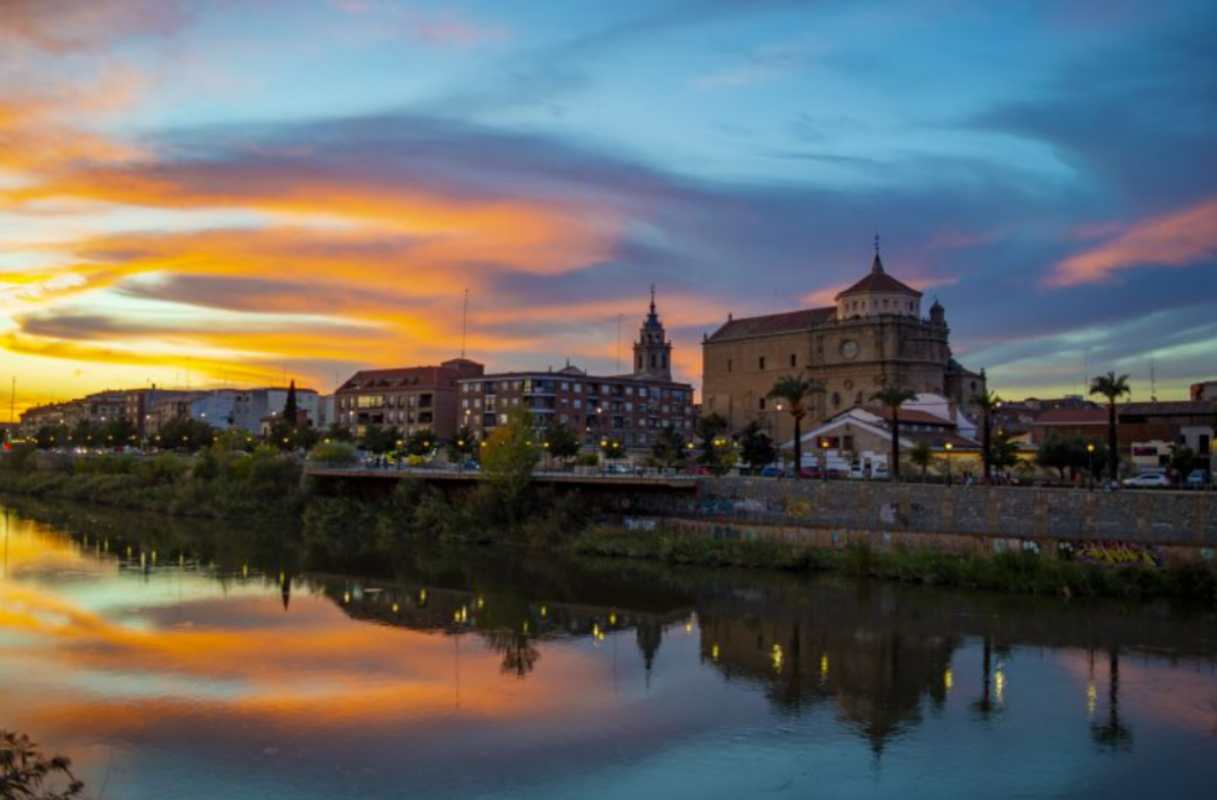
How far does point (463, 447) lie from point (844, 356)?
114 feet

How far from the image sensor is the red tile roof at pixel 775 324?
97.2m

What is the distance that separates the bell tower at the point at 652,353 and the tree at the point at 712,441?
995 inches

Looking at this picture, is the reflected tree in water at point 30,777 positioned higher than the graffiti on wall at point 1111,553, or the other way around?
the graffiti on wall at point 1111,553

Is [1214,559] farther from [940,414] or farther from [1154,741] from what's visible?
[940,414]

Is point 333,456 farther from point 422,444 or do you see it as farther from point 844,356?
point 844,356

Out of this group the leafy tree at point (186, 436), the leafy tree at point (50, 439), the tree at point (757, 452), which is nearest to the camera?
the tree at point (757, 452)

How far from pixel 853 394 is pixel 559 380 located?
2823 centimetres

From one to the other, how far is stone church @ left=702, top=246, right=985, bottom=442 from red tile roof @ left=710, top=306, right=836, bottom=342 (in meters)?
0.11

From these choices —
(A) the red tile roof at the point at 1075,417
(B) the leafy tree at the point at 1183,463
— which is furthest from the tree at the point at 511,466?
(A) the red tile roof at the point at 1075,417

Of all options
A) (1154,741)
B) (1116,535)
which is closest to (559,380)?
(1116,535)

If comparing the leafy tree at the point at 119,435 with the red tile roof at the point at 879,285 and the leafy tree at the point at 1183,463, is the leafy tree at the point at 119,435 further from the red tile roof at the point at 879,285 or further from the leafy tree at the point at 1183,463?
the leafy tree at the point at 1183,463

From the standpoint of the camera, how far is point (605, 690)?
2617 cm

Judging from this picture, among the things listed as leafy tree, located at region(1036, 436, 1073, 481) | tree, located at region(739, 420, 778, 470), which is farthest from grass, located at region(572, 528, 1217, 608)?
leafy tree, located at region(1036, 436, 1073, 481)

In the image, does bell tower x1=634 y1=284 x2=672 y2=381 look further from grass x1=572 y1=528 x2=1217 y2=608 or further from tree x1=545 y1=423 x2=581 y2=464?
grass x1=572 y1=528 x2=1217 y2=608
